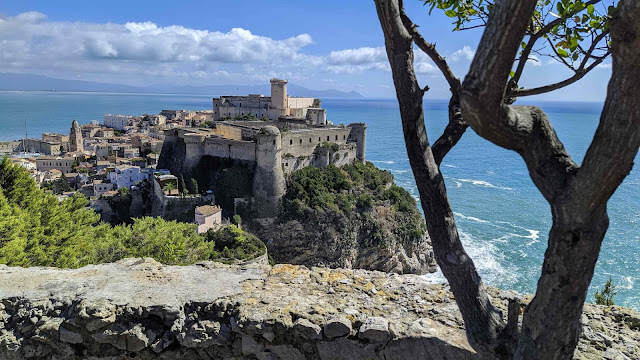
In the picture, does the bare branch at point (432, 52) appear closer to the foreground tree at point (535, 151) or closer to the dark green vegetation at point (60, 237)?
the foreground tree at point (535, 151)

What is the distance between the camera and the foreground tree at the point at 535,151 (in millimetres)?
2250

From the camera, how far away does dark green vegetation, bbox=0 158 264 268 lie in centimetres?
955

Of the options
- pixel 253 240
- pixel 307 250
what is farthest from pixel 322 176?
pixel 253 240

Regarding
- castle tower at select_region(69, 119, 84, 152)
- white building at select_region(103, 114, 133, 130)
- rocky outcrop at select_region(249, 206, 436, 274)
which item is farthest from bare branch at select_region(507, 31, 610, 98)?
white building at select_region(103, 114, 133, 130)

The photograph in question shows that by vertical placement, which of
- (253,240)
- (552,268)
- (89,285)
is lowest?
(253,240)

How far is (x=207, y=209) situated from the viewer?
2739cm

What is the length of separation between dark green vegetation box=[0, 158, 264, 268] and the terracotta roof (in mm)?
11845

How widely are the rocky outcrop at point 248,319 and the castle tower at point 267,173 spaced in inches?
978

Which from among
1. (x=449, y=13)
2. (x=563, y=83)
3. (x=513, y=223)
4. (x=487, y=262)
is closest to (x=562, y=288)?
(x=563, y=83)

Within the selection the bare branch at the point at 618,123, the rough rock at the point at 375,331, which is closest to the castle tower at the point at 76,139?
the rough rock at the point at 375,331

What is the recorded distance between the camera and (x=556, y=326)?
8.39 feet

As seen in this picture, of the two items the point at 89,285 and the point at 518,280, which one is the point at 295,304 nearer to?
the point at 89,285

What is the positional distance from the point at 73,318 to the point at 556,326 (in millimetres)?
4120

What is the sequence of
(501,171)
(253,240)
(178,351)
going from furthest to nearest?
(501,171) → (253,240) → (178,351)
